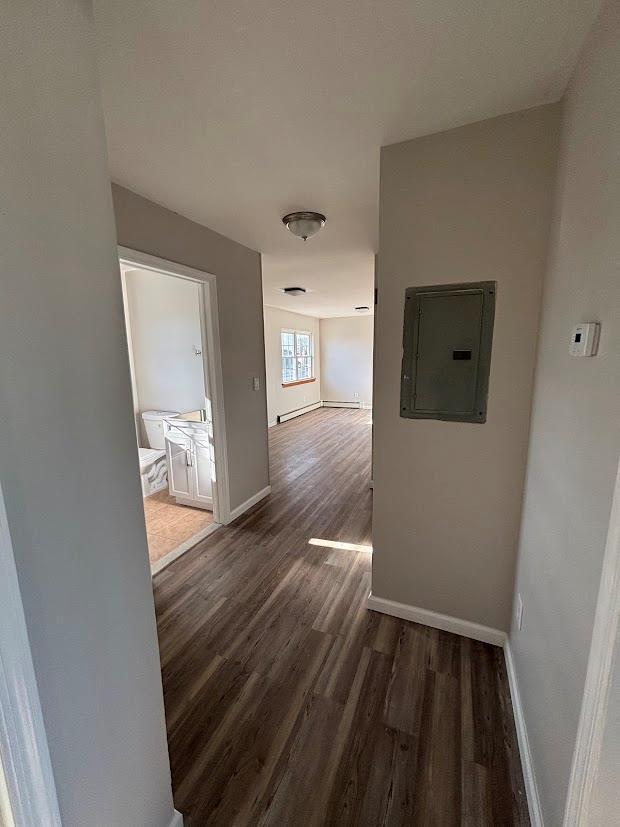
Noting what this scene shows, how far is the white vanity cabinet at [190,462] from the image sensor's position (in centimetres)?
326

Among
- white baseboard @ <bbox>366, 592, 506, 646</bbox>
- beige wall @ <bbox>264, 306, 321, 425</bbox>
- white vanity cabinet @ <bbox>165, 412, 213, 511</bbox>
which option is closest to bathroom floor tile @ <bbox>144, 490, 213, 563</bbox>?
white vanity cabinet @ <bbox>165, 412, 213, 511</bbox>

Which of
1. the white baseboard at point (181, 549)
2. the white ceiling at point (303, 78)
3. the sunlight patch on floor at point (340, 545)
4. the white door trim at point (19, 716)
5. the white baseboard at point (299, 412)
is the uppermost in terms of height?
the white ceiling at point (303, 78)

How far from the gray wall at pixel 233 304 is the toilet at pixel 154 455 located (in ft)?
2.99

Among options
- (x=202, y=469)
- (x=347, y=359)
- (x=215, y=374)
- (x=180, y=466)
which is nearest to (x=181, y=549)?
(x=202, y=469)

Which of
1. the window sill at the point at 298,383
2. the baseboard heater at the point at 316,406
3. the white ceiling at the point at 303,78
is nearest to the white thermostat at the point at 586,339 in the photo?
the white ceiling at the point at 303,78

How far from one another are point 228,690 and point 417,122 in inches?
105

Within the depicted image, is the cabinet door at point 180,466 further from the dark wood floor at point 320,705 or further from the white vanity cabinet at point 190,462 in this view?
the dark wood floor at point 320,705

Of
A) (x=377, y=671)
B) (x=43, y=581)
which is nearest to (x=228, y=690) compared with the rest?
(x=377, y=671)

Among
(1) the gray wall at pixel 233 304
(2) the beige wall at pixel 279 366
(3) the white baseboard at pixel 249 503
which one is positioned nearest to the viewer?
(1) the gray wall at pixel 233 304

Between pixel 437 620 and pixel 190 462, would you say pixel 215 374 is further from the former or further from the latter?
pixel 437 620

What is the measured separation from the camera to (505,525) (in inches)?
67.7

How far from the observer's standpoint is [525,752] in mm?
1284

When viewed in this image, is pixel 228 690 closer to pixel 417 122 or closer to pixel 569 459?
pixel 569 459

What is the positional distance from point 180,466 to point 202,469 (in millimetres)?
297
